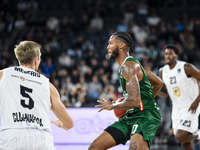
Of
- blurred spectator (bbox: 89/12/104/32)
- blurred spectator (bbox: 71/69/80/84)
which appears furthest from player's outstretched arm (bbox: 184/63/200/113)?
blurred spectator (bbox: 89/12/104/32)

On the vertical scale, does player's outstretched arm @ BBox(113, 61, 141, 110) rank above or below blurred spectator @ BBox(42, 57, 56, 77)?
below

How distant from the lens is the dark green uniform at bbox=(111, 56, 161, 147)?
11.7 feet

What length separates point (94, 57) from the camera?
1185 cm

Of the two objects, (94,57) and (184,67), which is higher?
(94,57)

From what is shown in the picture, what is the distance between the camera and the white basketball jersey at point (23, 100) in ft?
8.73

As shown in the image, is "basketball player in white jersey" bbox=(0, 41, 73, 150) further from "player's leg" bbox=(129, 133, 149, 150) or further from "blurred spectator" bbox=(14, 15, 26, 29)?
"blurred spectator" bbox=(14, 15, 26, 29)

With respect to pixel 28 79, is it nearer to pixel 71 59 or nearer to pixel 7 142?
pixel 7 142

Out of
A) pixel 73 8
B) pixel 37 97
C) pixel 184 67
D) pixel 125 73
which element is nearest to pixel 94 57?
pixel 73 8

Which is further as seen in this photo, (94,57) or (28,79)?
(94,57)

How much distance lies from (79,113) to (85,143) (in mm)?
708

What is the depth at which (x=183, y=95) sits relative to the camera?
19.9 feet

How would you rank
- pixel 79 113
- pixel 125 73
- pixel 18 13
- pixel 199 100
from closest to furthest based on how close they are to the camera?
pixel 125 73 < pixel 199 100 < pixel 79 113 < pixel 18 13

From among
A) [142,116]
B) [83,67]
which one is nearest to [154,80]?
[142,116]

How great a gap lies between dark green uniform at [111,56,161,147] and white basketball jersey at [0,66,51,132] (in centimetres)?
A: 125
